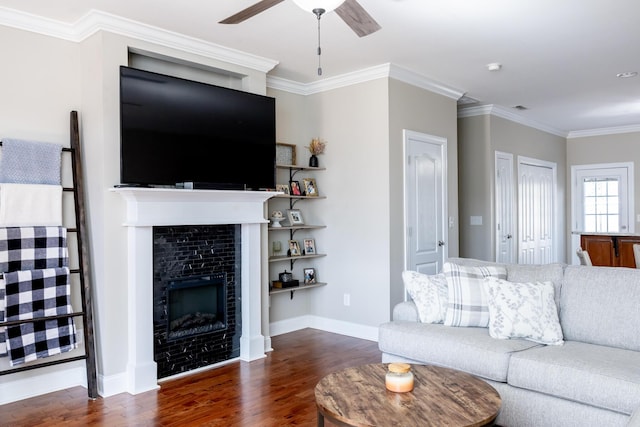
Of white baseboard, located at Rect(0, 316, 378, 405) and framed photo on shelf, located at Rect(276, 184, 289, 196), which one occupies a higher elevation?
framed photo on shelf, located at Rect(276, 184, 289, 196)

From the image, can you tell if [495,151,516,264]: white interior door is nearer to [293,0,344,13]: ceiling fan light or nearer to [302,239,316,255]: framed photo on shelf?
[302,239,316,255]: framed photo on shelf

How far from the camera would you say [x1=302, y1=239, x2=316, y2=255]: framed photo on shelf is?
5.21 metres

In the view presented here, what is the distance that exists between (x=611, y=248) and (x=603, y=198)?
285 centimetres

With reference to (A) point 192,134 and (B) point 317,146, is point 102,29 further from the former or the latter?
(B) point 317,146

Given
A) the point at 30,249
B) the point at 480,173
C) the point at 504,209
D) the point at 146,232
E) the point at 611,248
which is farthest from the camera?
the point at 504,209

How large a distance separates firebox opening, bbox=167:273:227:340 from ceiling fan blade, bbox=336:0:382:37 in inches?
89.3

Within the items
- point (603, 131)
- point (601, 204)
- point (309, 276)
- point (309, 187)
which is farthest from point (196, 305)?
point (603, 131)

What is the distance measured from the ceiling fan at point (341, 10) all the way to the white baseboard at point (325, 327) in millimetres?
2992

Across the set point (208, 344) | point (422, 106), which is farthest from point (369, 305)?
point (422, 106)

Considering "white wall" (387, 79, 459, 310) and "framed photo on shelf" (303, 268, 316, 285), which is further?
"framed photo on shelf" (303, 268, 316, 285)

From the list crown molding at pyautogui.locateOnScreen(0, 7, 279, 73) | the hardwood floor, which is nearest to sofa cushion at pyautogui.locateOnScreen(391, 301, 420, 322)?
the hardwood floor

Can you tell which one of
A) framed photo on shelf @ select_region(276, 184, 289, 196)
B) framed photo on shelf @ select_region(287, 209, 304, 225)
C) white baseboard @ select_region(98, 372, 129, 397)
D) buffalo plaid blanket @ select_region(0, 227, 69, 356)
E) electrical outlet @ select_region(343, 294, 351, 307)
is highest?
framed photo on shelf @ select_region(276, 184, 289, 196)

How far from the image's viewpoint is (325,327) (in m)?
5.21

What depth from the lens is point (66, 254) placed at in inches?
136
